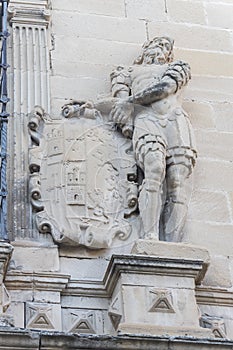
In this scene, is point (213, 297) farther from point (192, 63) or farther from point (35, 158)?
point (192, 63)

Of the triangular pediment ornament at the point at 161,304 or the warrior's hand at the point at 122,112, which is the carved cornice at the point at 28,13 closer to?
the warrior's hand at the point at 122,112

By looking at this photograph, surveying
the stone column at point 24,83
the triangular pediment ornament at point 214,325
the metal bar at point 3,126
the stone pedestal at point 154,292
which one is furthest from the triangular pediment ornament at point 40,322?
the triangular pediment ornament at point 214,325

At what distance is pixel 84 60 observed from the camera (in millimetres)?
7043

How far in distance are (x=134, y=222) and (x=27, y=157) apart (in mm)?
761

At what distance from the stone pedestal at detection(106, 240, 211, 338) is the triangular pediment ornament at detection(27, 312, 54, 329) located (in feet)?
1.14

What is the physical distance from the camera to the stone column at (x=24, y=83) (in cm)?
621

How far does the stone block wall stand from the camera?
6.47 metres

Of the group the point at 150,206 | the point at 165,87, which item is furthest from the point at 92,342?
the point at 165,87

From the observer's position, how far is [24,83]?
6.77 m

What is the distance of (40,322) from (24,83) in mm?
1766

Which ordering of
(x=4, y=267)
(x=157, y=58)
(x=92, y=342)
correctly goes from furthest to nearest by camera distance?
(x=157, y=58) < (x=4, y=267) < (x=92, y=342)

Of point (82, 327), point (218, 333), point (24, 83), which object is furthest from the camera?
point (24, 83)

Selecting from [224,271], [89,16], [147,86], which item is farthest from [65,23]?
[224,271]

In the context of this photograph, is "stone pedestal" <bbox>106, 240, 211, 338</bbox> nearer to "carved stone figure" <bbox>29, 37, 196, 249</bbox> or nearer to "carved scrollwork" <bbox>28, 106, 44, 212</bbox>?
Answer: "carved stone figure" <bbox>29, 37, 196, 249</bbox>
